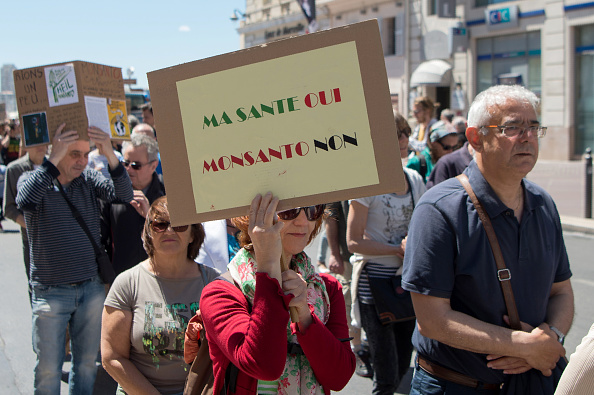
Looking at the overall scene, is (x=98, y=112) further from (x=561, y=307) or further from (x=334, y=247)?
(x=561, y=307)

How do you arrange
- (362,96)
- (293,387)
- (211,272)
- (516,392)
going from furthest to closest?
(211,272) < (516,392) < (293,387) < (362,96)

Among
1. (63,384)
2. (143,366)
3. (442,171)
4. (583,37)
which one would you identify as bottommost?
(63,384)

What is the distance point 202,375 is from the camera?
2115mm

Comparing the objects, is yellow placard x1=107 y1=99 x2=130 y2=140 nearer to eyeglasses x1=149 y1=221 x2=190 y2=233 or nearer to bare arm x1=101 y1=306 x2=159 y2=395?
eyeglasses x1=149 y1=221 x2=190 y2=233

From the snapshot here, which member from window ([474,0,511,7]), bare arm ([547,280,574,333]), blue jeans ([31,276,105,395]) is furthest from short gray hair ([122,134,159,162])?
window ([474,0,511,7])

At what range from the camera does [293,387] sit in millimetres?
2055

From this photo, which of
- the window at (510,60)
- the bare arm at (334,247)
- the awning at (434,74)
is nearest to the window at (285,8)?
the awning at (434,74)

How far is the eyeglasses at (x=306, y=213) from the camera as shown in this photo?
208 cm

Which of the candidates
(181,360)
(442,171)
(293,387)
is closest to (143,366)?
(181,360)

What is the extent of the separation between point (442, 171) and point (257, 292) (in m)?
3.46

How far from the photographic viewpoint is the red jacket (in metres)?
1.84

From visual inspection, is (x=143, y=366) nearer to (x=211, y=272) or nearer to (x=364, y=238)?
(x=211, y=272)

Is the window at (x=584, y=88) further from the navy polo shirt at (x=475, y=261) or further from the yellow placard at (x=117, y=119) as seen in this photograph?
the navy polo shirt at (x=475, y=261)

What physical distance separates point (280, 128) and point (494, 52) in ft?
75.0
